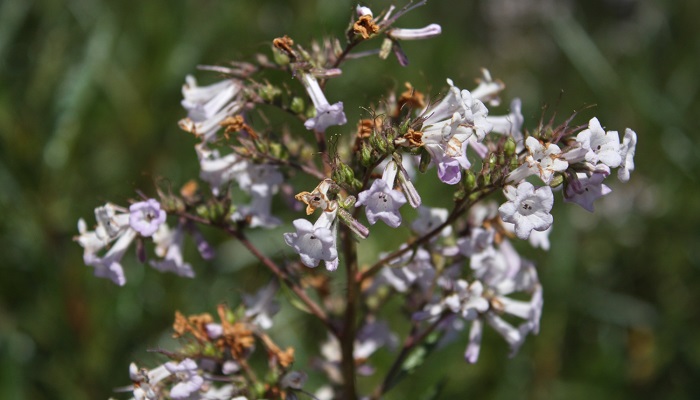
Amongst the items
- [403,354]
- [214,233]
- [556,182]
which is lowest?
[214,233]

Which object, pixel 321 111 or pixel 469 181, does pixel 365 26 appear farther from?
pixel 469 181

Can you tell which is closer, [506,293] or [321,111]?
[321,111]

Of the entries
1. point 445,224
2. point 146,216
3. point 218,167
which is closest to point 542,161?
point 445,224

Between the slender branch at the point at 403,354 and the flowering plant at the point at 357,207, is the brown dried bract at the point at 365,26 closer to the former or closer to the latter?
the flowering plant at the point at 357,207

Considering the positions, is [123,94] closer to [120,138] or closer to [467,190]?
[120,138]

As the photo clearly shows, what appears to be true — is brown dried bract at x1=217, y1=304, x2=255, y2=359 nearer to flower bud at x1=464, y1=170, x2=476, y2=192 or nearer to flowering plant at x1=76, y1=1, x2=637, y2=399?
flowering plant at x1=76, y1=1, x2=637, y2=399

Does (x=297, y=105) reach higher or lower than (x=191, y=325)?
higher

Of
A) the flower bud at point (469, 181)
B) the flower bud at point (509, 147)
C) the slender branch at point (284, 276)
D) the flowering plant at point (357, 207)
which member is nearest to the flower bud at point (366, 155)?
the flowering plant at point (357, 207)
